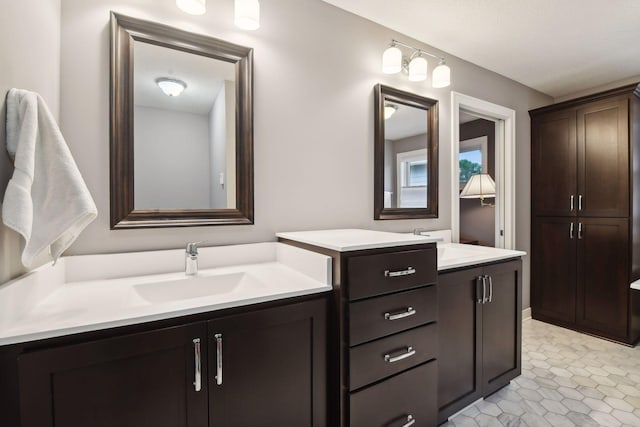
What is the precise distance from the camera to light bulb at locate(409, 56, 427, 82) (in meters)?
1.97

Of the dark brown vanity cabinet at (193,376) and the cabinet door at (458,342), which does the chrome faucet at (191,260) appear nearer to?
the dark brown vanity cabinet at (193,376)

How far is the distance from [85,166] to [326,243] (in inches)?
40.9

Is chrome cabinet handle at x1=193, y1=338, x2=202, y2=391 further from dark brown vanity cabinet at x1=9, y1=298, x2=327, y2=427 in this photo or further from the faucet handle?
the faucet handle

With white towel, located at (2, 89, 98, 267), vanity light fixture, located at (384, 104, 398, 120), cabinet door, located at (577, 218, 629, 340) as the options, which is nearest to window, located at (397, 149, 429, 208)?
vanity light fixture, located at (384, 104, 398, 120)

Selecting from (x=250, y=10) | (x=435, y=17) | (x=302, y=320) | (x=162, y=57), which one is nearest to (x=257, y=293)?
(x=302, y=320)

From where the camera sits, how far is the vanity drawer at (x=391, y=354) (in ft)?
3.82

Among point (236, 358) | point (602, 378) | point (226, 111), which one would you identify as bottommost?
point (602, 378)

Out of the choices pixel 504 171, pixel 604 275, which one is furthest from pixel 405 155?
pixel 604 275

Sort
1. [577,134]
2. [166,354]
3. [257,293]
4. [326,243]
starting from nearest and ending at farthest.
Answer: [166,354], [257,293], [326,243], [577,134]

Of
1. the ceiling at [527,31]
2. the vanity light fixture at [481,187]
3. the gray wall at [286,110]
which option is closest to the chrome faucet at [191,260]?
the gray wall at [286,110]

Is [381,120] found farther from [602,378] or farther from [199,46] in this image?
[602,378]

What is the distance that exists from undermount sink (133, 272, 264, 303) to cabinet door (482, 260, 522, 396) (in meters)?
1.31

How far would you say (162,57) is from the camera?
137 centimetres

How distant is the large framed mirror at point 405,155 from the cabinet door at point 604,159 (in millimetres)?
1485
